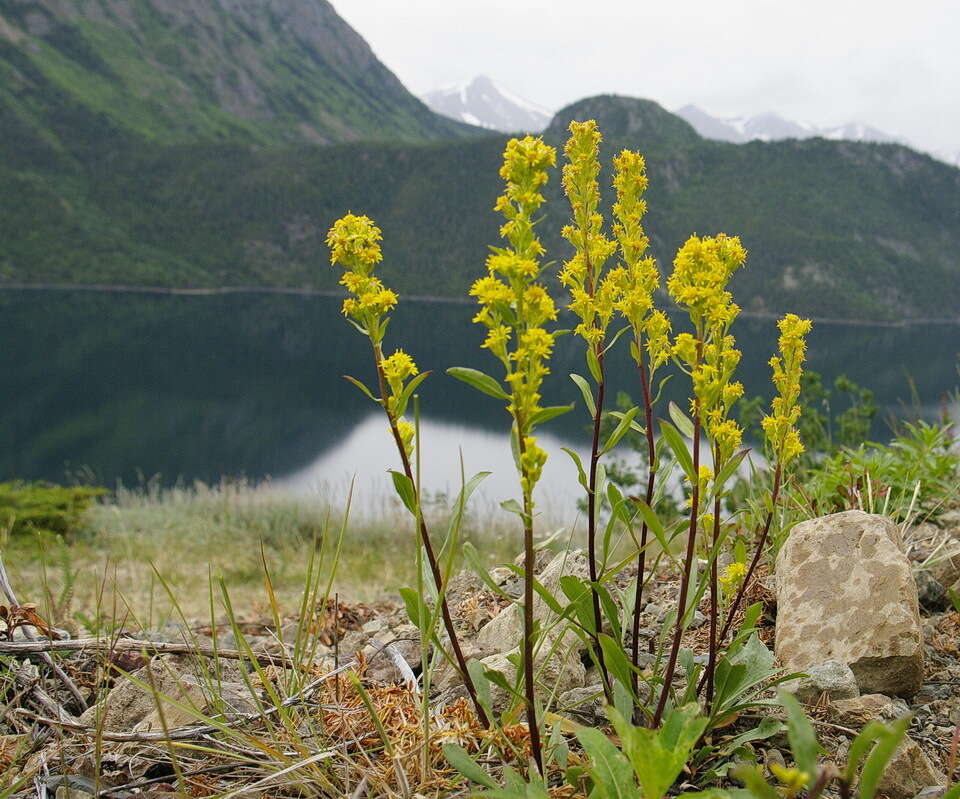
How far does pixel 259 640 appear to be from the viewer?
354 centimetres

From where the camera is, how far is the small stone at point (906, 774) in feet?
5.90

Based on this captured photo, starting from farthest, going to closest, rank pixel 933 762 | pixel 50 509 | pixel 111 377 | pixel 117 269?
pixel 117 269 → pixel 111 377 → pixel 50 509 → pixel 933 762

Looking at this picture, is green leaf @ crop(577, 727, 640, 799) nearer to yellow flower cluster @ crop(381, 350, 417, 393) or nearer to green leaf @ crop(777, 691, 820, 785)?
green leaf @ crop(777, 691, 820, 785)

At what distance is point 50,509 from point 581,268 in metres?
12.9

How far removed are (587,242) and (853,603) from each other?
5.15 ft

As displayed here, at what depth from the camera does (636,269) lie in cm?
204

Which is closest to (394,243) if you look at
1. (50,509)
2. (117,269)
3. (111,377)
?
(117,269)

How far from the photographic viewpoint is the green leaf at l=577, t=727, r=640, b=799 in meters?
1.56

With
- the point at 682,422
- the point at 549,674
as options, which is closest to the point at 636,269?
the point at 682,422

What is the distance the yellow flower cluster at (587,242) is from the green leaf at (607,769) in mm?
999

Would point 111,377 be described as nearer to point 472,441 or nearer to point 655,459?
point 472,441

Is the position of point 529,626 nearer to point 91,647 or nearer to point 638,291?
point 638,291

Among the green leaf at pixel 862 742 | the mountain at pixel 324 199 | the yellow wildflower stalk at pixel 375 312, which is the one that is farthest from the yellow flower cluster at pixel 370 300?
the mountain at pixel 324 199

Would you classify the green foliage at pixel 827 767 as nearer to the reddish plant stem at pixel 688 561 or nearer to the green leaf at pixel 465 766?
the reddish plant stem at pixel 688 561
